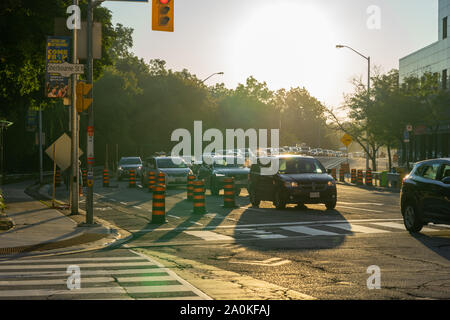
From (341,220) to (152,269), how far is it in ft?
29.4

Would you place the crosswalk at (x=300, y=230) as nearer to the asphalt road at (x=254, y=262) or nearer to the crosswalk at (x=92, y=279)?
the asphalt road at (x=254, y=262)

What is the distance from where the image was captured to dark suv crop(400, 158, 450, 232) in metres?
14.2

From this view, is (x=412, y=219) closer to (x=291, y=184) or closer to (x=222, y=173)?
(x=291, y=184)

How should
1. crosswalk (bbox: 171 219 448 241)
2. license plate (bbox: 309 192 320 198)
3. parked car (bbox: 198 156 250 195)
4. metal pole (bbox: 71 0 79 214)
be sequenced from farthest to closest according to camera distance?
parked car (bbox: 198 156 250 195) < license plate (bbox: 309 192 320 198) < metal pole (bbox: 71 0 79 214) < crosswalk (bbox: 171 219 448 241)

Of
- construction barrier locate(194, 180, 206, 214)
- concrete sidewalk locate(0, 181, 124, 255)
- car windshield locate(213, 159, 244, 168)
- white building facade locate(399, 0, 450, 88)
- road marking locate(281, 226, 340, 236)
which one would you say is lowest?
concrete sidewalk locate(0, 181, 124, 255)

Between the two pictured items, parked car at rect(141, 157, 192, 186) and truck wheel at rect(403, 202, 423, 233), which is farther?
parked car at rect(141, 157, 192, 186)

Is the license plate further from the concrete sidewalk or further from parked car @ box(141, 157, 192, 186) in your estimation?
parked car @ box(141, 157, 192, 186)

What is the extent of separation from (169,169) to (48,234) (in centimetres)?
1856

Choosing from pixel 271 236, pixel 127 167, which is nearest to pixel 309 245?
pixel 271 236

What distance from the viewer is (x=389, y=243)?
1355 cm

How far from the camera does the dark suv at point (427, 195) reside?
1419 centimetres

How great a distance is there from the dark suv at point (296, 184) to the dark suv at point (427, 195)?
5.22 m

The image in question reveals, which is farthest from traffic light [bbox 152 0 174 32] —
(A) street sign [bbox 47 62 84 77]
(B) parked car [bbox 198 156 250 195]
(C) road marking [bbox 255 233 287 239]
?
(B) parked car [bbox 198 156 250 195]

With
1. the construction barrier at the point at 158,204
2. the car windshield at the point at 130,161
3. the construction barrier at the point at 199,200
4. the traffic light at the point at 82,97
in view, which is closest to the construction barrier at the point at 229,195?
the construction barrier at the point at 199,200
